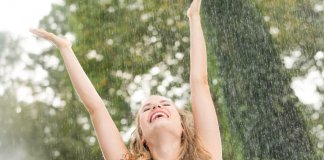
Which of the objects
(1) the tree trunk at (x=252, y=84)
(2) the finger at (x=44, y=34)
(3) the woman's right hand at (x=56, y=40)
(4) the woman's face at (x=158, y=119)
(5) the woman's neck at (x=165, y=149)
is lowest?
(5) the woman's neck at (x=165, y=149)

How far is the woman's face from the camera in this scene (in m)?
2.96

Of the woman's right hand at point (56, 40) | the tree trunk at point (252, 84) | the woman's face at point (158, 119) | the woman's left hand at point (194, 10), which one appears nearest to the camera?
the woman's face at point (158, 119)

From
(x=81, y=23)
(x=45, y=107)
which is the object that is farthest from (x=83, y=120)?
(x=81, y=23)

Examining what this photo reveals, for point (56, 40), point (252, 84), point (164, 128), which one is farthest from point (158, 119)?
point (252, 84)

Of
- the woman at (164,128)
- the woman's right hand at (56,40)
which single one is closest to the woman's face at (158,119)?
the woman at (164,128)

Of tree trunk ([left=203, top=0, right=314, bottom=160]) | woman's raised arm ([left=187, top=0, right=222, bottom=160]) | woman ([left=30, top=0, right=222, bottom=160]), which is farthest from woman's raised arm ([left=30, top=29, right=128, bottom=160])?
tree trunk ([left=203, top=0, right=314, bottom=160])

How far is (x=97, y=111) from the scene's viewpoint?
3127mm

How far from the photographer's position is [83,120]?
45.9 feet

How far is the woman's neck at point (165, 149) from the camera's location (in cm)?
298

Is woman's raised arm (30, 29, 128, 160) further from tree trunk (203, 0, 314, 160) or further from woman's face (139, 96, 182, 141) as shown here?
tree trunk (203, 0, 314, 160)

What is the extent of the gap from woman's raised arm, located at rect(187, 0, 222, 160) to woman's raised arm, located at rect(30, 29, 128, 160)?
0.41 metres

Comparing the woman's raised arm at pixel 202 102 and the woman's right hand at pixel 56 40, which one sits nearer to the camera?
the woman's raised arm at pixel 202 102

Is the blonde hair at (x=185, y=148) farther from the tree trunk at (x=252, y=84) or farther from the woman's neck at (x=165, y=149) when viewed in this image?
the tree trunk at (x=252, y=84)

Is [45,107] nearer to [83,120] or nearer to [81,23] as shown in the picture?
[83,120]
